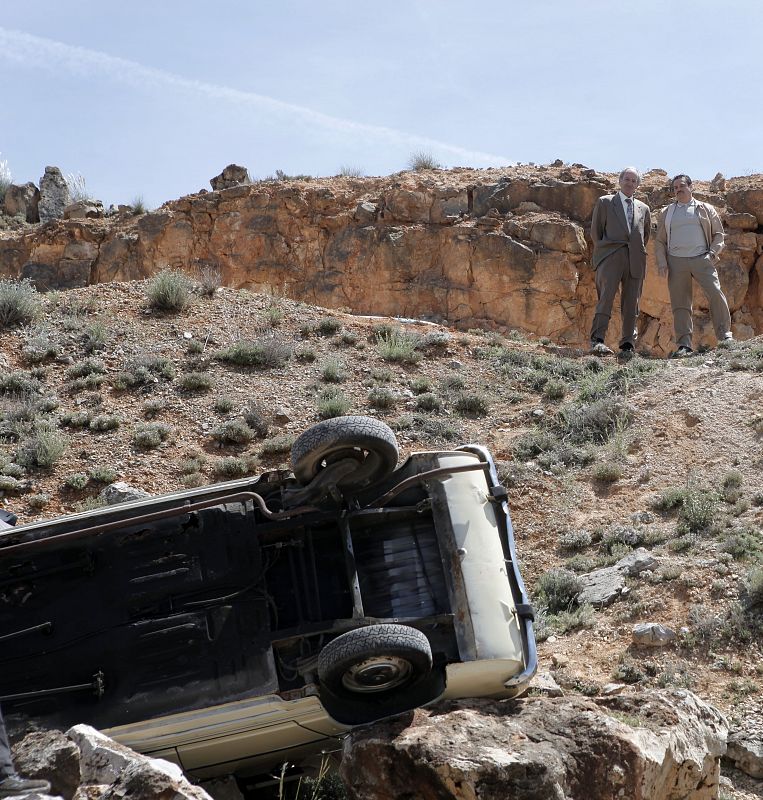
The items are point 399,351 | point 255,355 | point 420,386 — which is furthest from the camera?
point 399,351

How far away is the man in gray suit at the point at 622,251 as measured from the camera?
13.3 metres

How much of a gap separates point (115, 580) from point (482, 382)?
8088 millimetres

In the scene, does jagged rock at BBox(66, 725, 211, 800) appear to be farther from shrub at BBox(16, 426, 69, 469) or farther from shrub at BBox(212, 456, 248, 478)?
shrub at BBox(16, 426, 69, 469)

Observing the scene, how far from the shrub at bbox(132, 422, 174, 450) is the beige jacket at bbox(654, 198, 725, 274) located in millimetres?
7048

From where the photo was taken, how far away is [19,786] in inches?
151

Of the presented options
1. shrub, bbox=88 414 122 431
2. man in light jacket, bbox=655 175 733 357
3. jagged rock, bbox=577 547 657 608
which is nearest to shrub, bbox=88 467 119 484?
shrub, bbox=88 414 122 431

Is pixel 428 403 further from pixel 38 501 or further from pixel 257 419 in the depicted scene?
pixel 38 501

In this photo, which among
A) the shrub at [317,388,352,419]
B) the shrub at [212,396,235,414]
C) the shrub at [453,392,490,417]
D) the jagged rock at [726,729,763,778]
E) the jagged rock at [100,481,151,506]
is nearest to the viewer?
the jagged rock at [726,729,763,778]

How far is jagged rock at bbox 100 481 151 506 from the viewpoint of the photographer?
29.0ft

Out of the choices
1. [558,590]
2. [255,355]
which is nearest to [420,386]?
[255,355]

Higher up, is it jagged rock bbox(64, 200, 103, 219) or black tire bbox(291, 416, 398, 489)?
jagged rock bbox(64, 200, 103, 219)

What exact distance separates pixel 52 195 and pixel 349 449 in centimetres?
3006

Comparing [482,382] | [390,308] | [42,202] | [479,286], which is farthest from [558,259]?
[42,202]

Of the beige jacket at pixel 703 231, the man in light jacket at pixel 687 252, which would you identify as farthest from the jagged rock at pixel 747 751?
the beige jacket at pixel 703 231
